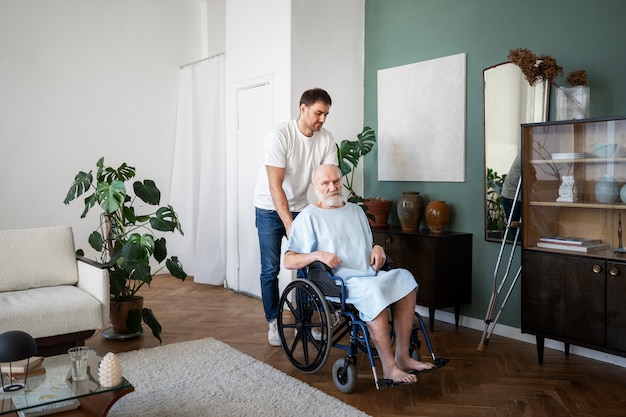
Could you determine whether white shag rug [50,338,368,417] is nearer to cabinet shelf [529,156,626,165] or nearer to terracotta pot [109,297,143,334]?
terracotta pot [109,297,143,334]

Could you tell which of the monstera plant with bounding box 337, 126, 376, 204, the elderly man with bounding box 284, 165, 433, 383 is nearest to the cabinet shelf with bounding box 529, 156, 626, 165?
the elderly man with bounding box 284, 165, 433, 383

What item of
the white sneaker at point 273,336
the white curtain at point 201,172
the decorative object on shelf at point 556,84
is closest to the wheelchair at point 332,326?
the white sneaker at point 273,336

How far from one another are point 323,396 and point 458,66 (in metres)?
2.70

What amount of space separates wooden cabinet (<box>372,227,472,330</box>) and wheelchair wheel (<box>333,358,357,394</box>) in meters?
1.40

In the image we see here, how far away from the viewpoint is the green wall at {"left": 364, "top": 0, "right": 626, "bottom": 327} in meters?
3.68

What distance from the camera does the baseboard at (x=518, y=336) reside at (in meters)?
3.66

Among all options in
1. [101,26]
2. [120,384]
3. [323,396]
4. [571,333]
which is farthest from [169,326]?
[101,26]

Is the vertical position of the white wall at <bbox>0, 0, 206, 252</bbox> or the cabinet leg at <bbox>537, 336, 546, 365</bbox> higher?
the white wall at <bbox>0, 0, 206, 252</bbox>

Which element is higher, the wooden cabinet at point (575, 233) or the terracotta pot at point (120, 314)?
the wooden cabinet at point (575, 233)

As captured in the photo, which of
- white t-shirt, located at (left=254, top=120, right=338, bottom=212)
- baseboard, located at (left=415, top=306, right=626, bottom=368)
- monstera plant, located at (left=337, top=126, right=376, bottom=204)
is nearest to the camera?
baseboard, located at (left=415, top=306, right=626, bottom=368)

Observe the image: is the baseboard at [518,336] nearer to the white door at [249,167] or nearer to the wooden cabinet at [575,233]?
the wooden cabinet at [575,233]

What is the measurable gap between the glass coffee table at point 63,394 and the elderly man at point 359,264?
1.18m

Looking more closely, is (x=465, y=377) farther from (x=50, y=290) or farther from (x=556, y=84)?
(x=50, y=290)

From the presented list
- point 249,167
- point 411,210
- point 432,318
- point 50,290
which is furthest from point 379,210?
point 50,290
